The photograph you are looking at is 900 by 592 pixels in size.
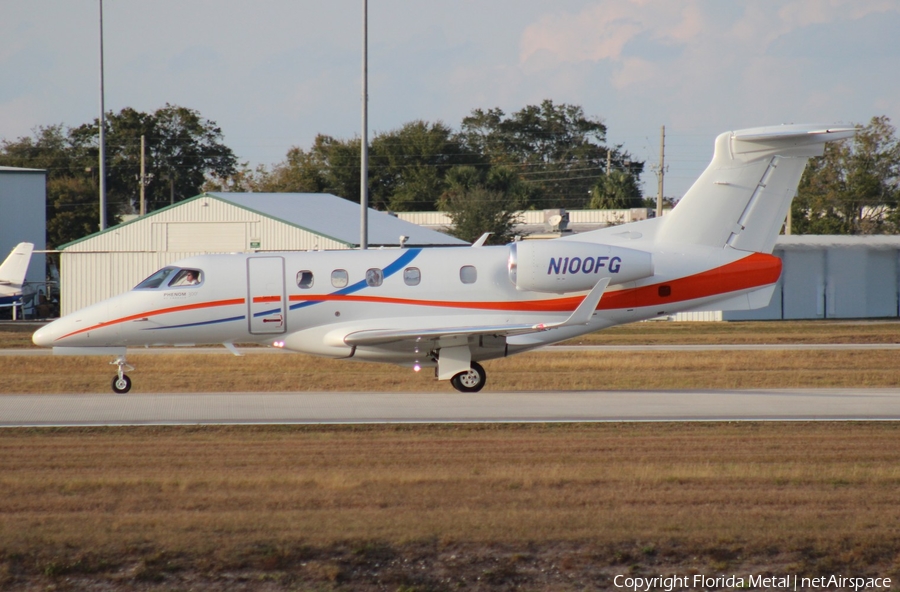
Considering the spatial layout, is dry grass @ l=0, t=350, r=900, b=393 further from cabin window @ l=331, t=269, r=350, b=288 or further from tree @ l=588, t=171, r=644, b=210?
tree @ l=588, t=171, r=644, b=210

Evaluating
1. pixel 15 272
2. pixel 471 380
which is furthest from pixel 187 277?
pixel 15 272

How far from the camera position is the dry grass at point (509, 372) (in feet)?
69.8

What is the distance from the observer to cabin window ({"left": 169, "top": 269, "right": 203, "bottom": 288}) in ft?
63.5

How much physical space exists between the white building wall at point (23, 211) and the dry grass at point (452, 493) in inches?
1920

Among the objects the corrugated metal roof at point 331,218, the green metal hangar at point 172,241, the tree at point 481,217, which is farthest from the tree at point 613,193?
the green metal hangar at point 172,241

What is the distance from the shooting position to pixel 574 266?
19.0m

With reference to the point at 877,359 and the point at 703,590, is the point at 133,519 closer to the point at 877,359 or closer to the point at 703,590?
the point at 703,590

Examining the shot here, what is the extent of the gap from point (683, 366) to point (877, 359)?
6046 mm

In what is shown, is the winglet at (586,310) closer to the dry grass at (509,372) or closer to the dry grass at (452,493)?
the dry grass at (509,372)

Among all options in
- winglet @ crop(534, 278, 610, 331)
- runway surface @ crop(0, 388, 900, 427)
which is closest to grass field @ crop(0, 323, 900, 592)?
runway surface @ crop(0, 388, 900, 427)

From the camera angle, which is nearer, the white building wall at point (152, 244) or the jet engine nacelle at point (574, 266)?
the jet engine nacelle at point (574, 266)

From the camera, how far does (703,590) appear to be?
830 cm

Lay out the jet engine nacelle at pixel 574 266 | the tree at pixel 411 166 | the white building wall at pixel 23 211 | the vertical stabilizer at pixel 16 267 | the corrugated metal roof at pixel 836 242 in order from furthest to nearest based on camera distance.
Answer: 1. the tree at pixel 411 166
2. the white building wall at pixel 23 211
3. the corrugated metal roof at pixel 836 242
4. the vertical stabilizer at pixel 16 267
5. the jet engine nacelle at pixel 574 266

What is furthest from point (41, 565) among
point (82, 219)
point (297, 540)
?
point (82, 219)
